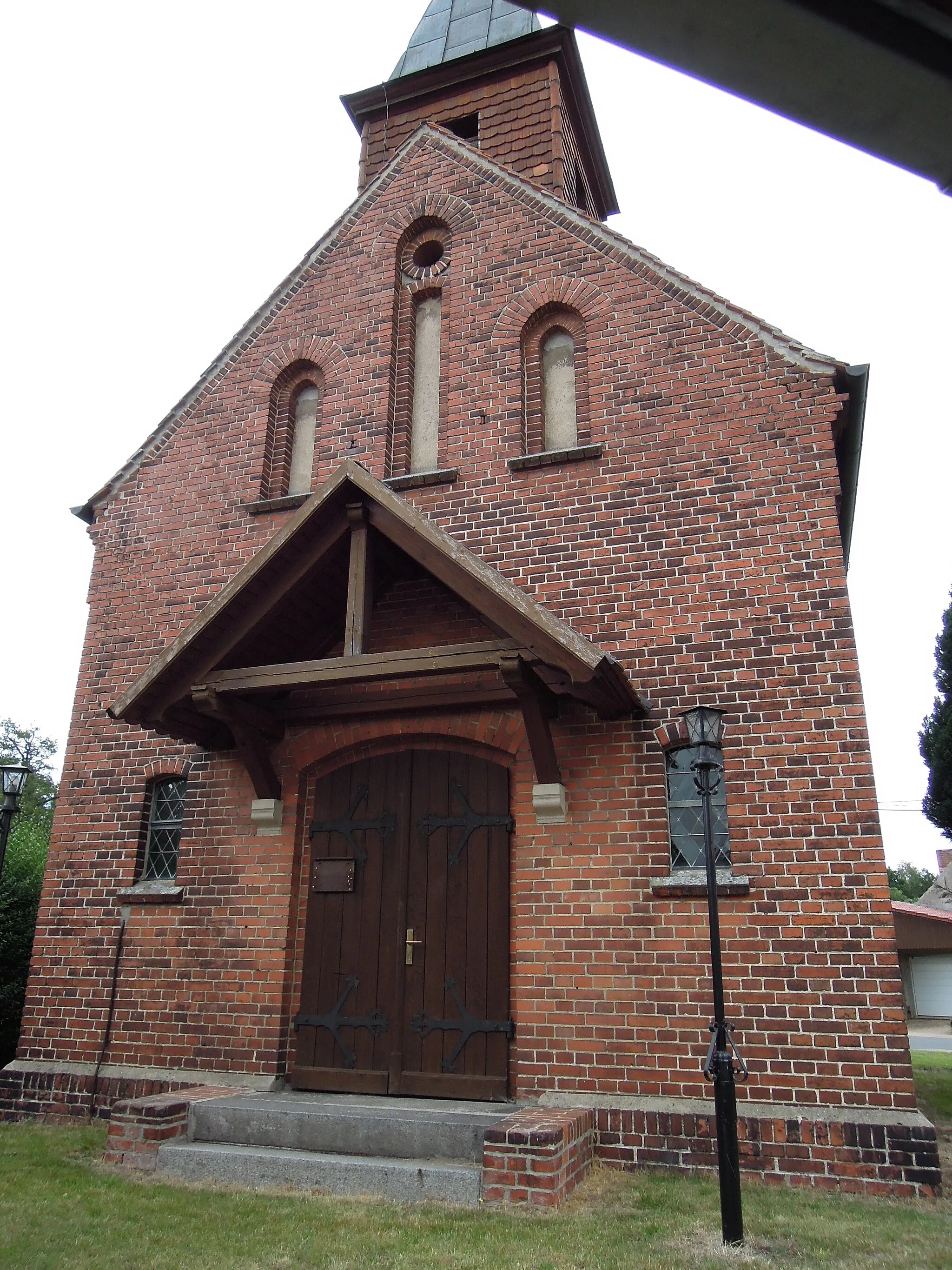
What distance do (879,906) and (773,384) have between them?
172 inches

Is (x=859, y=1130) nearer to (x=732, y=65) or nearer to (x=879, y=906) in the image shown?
(x=879, y=906)

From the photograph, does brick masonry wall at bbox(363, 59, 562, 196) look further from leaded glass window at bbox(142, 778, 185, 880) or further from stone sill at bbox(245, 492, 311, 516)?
leaded glass window at bbox(142, 778, 185, 880)

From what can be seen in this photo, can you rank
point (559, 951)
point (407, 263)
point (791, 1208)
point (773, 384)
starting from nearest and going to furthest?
1. point (791, 1208)
2. point (559, 951)
3. point (773, 384)
4. point (407, 263)

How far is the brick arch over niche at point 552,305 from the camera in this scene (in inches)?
364

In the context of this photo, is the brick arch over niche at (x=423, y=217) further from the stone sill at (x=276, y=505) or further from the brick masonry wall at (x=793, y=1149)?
the brick masonry wall at (x=793, y=1149)

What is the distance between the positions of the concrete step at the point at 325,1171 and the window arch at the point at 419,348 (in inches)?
230

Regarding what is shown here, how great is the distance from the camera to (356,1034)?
7793mm

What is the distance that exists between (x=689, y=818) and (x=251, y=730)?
3.66m

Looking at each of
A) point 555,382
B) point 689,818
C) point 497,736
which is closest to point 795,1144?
point 689,818

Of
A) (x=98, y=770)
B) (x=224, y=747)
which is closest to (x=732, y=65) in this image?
(x=224, y=747)

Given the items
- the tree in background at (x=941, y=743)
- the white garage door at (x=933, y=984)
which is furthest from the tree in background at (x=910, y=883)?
the tree in background at (x=941, y=743)

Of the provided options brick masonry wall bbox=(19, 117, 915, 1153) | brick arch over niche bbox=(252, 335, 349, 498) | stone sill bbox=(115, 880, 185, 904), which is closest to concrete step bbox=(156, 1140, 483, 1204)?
brick masonry wall bbox=(19, 117, 915, 1153)

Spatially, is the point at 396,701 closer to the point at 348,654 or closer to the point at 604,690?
the point at 348,654

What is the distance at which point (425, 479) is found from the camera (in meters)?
9.13
